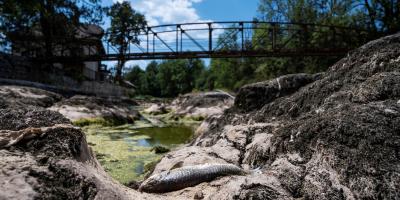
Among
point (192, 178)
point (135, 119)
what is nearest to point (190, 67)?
point (135, 119)

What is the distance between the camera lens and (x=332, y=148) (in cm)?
424

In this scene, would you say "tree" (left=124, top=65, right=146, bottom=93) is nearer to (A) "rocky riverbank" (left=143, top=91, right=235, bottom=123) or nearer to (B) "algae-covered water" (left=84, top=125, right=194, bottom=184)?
(A) "rocky riverbank" (left=143, top=91, right=235, bottom=123)

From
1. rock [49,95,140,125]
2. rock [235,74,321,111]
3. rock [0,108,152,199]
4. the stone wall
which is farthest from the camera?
the stone wall

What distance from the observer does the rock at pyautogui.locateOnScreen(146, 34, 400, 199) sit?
3850 mm

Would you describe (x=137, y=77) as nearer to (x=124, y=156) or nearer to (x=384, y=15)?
(x=384, y=15)

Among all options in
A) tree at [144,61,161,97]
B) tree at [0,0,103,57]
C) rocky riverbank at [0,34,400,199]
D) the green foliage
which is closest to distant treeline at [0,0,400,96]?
tree at [0,0,103,57]

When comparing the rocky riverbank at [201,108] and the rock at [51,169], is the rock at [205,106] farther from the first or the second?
the rock at [51,169]

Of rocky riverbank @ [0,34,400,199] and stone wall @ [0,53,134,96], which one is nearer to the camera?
rocky riverbank @ [0,34,400,199]

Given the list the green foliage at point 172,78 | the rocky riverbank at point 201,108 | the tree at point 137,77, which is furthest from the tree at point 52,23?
the tree at point 137,77

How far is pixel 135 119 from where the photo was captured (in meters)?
21.2

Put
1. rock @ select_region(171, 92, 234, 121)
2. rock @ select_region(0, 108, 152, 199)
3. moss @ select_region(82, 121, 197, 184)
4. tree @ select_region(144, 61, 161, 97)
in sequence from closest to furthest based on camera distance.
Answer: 1. rock @ select_region(0, 108, 152, 199)
2. moss @ select_region(82, 121, 197, 184)
3. rock @ select_region(171, 92, 234, 121)
4. tree @ select_region(144, 61, 161, 97)

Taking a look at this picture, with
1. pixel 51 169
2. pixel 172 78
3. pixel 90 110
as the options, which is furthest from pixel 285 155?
pixel 172 78

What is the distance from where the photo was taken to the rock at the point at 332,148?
3850 mm

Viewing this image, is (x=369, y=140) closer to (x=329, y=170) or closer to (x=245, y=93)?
(x=329, y=170)
